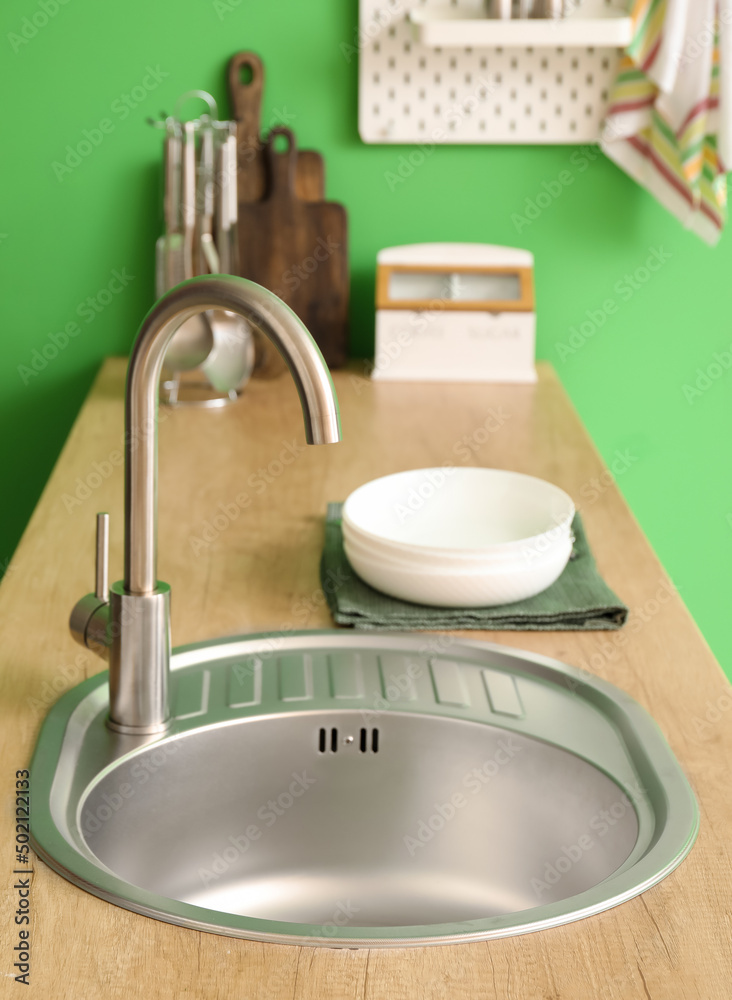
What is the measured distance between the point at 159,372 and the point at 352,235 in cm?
130

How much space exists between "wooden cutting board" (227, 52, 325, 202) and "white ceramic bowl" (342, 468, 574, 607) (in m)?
0.91

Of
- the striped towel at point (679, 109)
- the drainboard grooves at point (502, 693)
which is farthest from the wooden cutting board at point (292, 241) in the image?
the drainboard grooves at point (502, 693)

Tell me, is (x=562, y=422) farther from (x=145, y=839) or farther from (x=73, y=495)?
(x=145, y=839)

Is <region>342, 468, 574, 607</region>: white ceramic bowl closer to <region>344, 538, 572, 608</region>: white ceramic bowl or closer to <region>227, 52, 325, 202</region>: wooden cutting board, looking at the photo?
<region>344, 538, 572, 608</region>: white ceramic bowl

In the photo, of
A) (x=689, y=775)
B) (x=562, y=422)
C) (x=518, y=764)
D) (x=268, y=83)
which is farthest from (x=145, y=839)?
(x=268, y=83)

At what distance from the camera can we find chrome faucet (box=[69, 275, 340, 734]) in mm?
729

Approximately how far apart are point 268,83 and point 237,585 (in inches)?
45.2

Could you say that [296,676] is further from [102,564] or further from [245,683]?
[102,564]

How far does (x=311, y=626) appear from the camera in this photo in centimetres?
110

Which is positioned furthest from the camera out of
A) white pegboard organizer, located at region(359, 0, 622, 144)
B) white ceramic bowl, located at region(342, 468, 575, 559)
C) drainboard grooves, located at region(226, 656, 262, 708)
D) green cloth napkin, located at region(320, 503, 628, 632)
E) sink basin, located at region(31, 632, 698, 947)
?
white pegboard organizer, located at region(359, 0, 622, 144)

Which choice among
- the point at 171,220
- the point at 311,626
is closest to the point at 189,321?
the point at 171,220

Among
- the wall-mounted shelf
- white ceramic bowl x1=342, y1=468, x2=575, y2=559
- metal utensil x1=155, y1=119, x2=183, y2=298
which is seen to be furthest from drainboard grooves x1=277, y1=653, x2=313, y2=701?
the wall-mounted shelf

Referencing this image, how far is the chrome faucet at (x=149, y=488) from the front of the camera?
0.73 m

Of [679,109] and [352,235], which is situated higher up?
[679,109]
